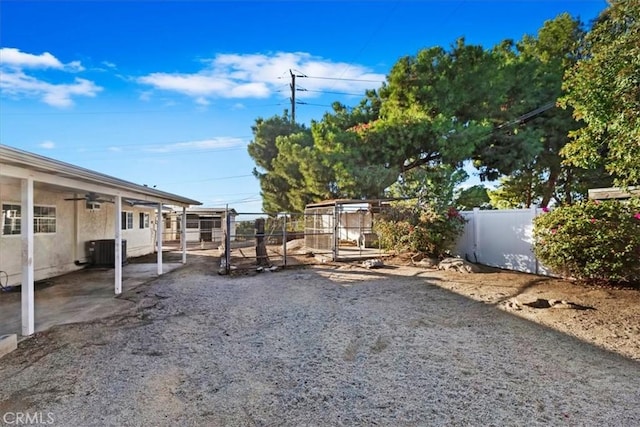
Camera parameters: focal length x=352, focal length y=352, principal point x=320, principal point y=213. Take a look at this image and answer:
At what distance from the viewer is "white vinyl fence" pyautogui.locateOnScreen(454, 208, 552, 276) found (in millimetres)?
8906

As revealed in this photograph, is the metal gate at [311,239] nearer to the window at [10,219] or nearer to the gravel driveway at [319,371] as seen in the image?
the gravel driveway at [319,371]

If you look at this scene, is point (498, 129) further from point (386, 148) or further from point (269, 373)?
point (269, 373)

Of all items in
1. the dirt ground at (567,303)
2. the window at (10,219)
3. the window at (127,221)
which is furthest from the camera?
the window at (127,221)

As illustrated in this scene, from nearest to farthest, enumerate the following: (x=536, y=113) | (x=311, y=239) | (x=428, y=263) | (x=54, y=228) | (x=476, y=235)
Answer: (x=54, y=228), (x=428, y=263), (x=476, y=235), (x=536, y=113), (x=311, y=239)

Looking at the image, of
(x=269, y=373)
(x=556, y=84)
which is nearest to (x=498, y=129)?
(x=556, y=84)

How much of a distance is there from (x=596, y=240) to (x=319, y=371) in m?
6.08

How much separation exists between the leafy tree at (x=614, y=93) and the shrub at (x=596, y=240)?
1228 millimetres

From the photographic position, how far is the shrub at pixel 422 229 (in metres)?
10.7

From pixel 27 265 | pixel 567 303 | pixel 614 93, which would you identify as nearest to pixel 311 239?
pixel 567 303

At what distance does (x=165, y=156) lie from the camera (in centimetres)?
3288

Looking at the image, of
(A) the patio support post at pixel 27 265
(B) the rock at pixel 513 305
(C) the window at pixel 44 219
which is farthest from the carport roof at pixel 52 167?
(B) the rock at pixel 513 305

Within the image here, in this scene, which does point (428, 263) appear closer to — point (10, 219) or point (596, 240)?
point (596, 240)

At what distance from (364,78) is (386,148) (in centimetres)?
839

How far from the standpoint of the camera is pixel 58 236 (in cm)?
966
